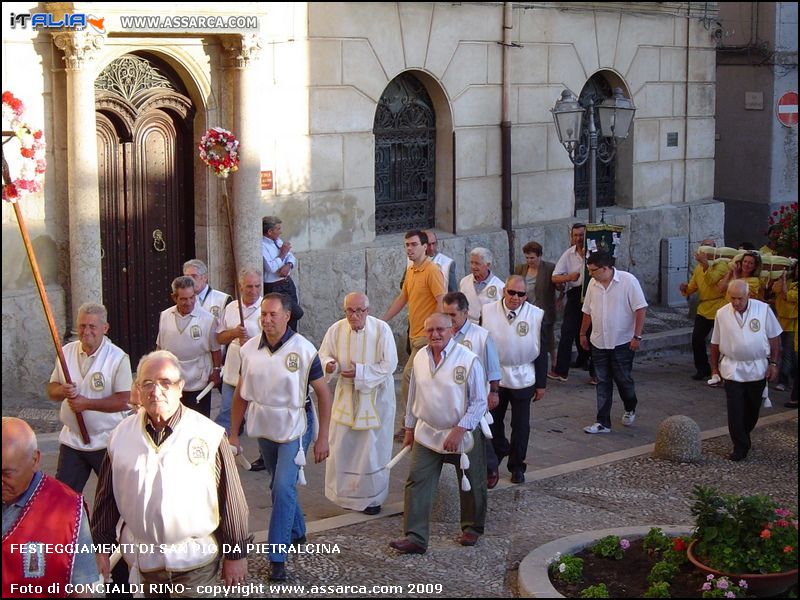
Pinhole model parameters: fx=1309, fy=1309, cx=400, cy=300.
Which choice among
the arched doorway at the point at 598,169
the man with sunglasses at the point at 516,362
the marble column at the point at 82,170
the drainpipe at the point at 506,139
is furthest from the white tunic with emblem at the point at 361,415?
the arched doorway at the point at 598,169

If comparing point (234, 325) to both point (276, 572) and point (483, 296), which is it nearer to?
point (483, 296)

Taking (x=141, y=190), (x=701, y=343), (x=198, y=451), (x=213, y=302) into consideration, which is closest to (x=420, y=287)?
(x=213, y=302)

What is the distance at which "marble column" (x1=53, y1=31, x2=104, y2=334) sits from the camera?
12.3m

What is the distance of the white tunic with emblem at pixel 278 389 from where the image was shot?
8.24 meters

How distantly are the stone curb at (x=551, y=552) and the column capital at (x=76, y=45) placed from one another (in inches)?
261

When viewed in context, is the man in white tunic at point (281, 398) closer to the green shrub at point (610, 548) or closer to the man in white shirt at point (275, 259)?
the green shrub at point (610, 548)

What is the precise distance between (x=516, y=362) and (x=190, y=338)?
2.59 meters

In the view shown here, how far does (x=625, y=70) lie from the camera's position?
1888 centimetres

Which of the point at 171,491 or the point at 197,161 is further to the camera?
the point at 197,161

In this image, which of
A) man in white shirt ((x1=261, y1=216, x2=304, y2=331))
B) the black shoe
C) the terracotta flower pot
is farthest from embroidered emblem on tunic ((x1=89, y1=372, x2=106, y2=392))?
man in white shirt ((x1=261, y1=216, x2=304, y2=331))

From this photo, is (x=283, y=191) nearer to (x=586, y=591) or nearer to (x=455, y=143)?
(x=455, y=143)

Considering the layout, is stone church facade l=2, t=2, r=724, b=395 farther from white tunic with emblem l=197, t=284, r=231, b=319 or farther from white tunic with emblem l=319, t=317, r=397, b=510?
white tunic with emblem l=319, t=317, r=397, b=510

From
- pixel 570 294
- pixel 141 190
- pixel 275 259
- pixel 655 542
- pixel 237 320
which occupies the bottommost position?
pixel 655 542

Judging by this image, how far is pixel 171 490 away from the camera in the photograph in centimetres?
607
